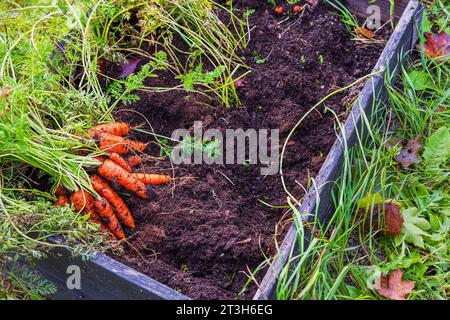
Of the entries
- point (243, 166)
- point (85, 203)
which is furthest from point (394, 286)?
point (85, 203)

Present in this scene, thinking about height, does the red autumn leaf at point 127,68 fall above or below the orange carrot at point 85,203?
above

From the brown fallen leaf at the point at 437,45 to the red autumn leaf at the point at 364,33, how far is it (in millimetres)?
306

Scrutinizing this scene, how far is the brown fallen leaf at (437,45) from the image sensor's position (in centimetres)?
364

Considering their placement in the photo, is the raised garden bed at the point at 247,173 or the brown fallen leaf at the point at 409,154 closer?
the raised garden bed at the point at 247,173

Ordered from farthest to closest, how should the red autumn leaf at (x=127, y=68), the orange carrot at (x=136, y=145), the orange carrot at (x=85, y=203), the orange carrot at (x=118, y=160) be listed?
the red autumn leaf at (x=127, y=68)
the orange carrot at (x=136, y=145)
the orange carrot at (x=118, y=160)
the orange carrot at (x=85, y=203)

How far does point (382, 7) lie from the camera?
145 inches

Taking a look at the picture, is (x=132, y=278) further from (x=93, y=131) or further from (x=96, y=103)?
(x=96, y=103)

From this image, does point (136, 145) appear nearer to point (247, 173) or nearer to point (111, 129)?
point (111, 129)

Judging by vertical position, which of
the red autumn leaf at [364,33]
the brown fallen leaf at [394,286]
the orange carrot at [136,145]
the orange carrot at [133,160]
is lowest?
the brown fallen leaf at [394,286]

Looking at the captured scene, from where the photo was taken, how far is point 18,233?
→ 2.59 meters

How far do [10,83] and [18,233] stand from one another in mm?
710

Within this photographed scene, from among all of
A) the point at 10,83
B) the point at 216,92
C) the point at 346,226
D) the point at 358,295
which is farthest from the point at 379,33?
the point at 10,83

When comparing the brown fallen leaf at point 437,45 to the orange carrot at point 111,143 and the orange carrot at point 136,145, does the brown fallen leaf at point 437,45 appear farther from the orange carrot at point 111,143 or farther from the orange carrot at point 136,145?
the orange carrot at point 111,143

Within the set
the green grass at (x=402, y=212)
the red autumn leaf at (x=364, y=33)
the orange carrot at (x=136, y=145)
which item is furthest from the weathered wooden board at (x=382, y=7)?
the orange carrot at (x=136, y=145)
